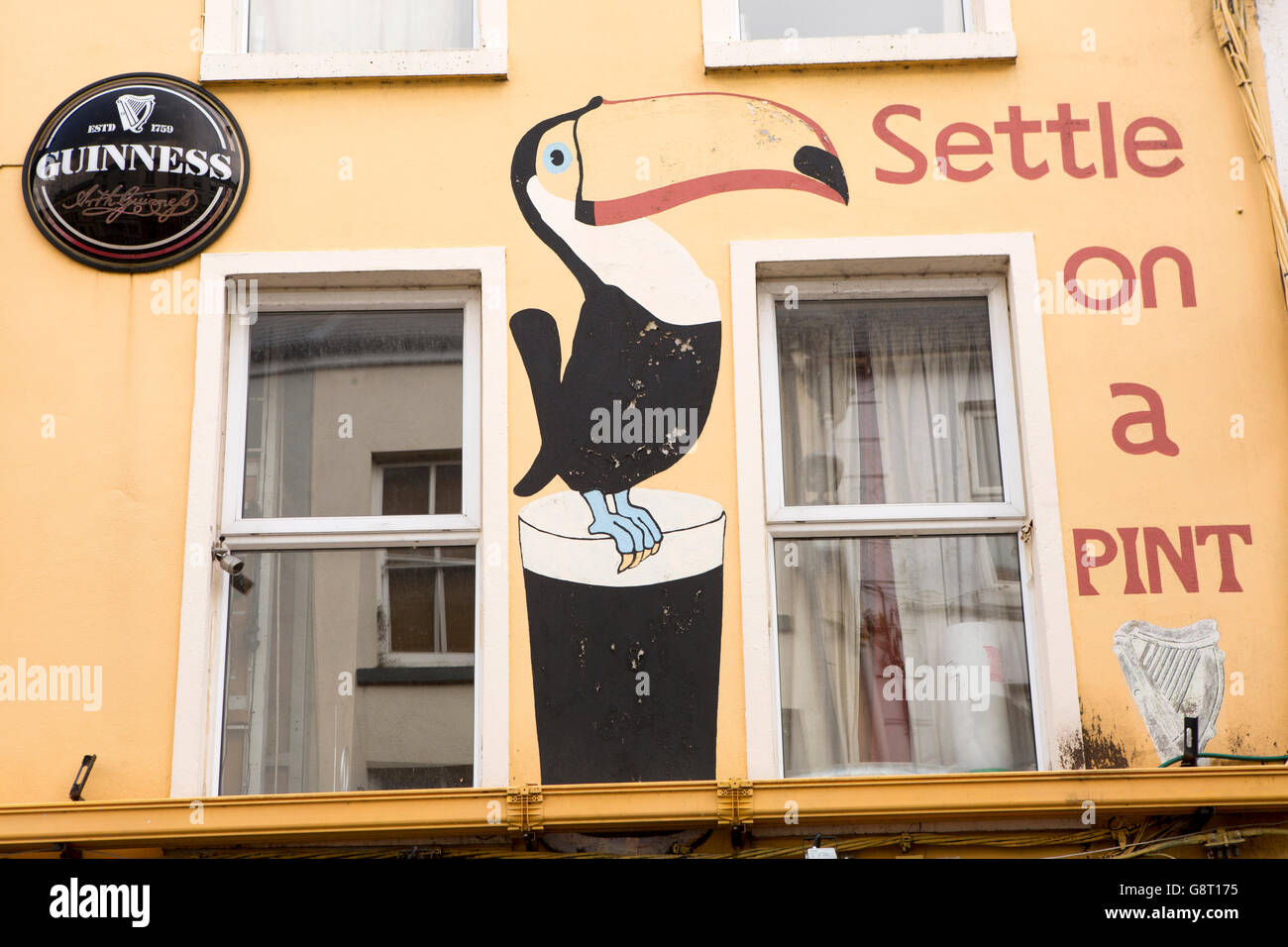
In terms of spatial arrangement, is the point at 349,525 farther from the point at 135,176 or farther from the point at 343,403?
the point at 135,176

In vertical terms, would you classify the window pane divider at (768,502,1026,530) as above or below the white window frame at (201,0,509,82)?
below

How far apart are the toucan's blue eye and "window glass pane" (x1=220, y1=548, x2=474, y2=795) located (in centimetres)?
152

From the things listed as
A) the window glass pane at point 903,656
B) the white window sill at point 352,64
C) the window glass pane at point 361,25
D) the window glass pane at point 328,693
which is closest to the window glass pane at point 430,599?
the window glass pane at point 328,693

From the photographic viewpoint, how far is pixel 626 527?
16.6 ft

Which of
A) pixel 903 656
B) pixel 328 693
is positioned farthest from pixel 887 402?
pixel 328 693

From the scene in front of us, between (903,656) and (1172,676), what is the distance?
0.92m

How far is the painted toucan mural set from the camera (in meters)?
4.87

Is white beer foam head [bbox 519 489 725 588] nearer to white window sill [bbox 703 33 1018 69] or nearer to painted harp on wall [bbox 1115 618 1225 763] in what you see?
painted harp on wall [bbox 1115 618 1225 763]

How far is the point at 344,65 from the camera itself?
5535 mm

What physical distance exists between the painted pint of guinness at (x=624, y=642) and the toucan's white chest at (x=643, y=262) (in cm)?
73
